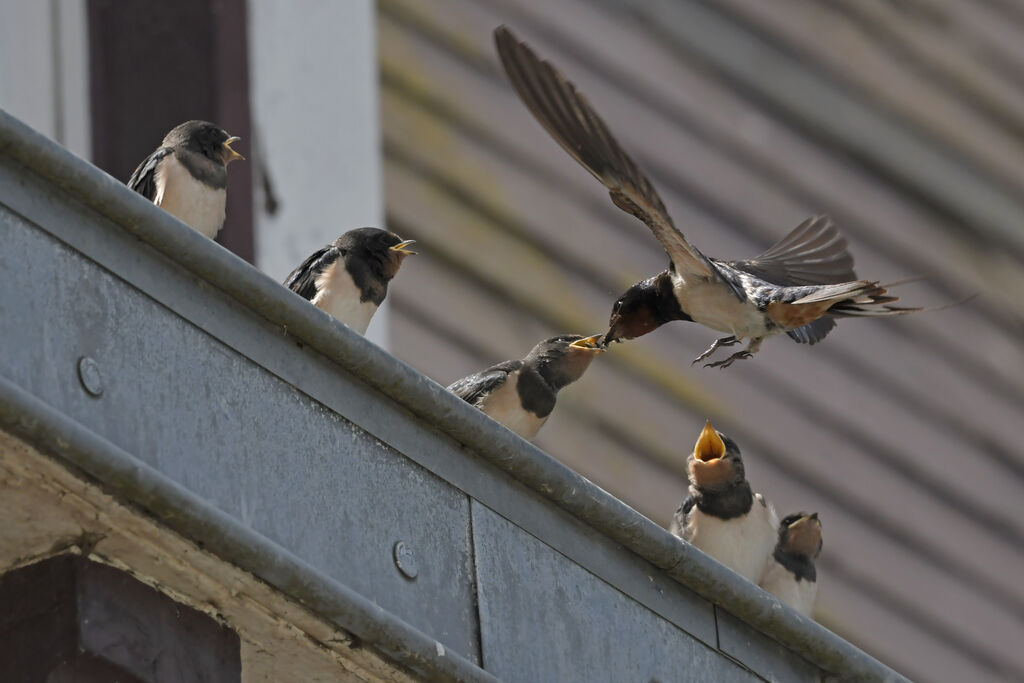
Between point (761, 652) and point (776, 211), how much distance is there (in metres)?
3.37

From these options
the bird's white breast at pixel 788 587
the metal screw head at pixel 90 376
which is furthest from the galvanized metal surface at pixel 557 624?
the bird's white breast at pixel 788 587

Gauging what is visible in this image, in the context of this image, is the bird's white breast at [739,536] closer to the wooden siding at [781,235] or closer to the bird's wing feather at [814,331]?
the bird's wing feather at [814,331]

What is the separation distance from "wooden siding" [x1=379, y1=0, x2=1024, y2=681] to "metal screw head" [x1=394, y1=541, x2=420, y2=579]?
2952 millimetres

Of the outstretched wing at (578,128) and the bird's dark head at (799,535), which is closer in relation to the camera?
the outstretched wing at (578,128)

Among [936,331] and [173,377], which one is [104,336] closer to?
[173,377]

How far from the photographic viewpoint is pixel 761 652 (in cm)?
302

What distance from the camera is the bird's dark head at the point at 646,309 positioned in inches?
163

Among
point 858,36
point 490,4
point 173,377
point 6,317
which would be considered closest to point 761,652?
point 173,377

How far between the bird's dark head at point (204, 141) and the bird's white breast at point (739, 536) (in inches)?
46.2

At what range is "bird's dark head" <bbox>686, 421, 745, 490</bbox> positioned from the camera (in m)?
4.55

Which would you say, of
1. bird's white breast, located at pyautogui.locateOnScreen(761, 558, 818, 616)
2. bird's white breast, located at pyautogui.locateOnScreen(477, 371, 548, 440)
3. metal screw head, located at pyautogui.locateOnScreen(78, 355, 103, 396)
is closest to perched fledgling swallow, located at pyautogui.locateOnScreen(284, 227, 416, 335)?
bird's white breast, located at pyautogui.locateOnScreen(477, 371, 548, 440)

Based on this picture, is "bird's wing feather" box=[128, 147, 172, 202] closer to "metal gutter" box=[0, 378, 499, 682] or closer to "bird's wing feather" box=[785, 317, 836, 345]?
"bird's wing feather" box=[785, 317, 836, 345]

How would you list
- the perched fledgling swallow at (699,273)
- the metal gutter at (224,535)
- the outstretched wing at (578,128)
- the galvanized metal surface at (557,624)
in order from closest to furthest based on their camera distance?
the metal gutter at (224,535) < the galvanized metal surface at (557,624) < the outstretched wing at (578,128) < the perched fledgling swallow at (699,273)

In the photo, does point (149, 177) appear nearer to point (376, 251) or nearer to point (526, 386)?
point (376, 251)
